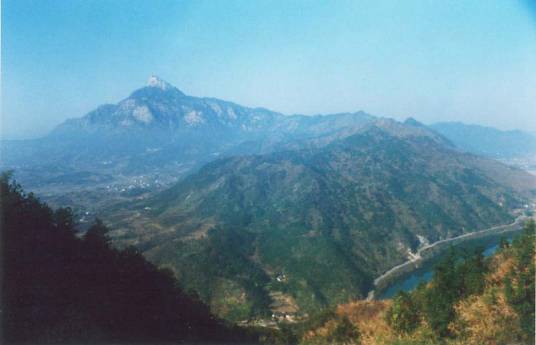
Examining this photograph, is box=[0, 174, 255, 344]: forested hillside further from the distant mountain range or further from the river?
the river

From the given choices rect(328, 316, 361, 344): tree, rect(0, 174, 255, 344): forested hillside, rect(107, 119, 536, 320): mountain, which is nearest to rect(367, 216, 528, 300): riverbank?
rect(107, 119, 536, 320): mountain

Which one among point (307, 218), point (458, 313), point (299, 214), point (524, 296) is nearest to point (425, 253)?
point (307, 218)

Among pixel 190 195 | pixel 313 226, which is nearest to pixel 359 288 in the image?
pixel 313 226

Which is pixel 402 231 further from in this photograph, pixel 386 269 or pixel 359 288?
pixel 359 288

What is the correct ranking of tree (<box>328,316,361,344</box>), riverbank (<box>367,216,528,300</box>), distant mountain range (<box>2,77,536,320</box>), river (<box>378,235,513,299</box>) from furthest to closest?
riverbank (<box>367,216,528,300</box>) < distant mountain range (<box>2,77,536,320</box>) < river (<box>378,235,513,299</box>) < tree (<box>328,316,361,344</box>)

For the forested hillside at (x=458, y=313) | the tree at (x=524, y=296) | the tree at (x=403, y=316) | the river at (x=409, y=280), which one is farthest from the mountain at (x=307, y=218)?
the tree at (x=524, y=296)

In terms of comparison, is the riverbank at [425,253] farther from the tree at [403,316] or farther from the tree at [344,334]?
the tree at [344,334]
